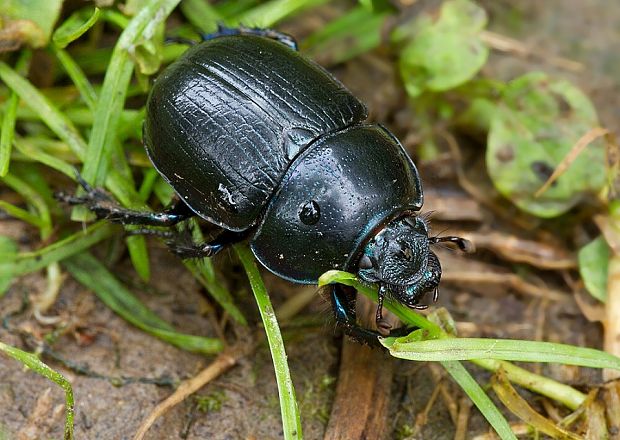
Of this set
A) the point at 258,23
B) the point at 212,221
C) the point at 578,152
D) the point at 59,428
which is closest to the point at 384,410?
the point at 212,221

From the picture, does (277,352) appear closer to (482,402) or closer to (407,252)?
(407,252)

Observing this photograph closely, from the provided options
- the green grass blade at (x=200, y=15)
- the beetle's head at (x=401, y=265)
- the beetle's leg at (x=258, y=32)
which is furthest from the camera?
the green grass blade at (x=200, y=15)

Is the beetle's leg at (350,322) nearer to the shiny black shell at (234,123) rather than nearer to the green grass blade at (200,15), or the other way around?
the shiny black shell at (234,123)

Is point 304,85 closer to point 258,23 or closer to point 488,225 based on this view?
point 258,23

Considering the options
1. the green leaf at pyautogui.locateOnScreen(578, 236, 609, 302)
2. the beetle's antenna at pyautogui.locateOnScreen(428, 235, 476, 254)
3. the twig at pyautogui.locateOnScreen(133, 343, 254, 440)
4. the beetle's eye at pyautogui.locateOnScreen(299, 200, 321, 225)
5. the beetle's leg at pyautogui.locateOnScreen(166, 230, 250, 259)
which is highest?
the beetle's eye at pyautogui.locateOnScreen(299, 200, 321, 225)

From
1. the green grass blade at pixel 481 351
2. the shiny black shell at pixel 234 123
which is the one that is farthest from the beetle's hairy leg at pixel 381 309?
the shiny black shell at pixel 234 123

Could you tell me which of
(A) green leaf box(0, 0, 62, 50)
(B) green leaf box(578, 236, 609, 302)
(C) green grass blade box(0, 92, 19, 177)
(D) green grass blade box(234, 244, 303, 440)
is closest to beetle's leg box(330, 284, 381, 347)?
(D) green grass blade box(234, 244, 303, 440)

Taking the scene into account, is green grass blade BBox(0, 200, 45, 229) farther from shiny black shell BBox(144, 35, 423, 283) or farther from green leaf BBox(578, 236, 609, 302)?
green leaf BBox(578, 236, 609, 302)
